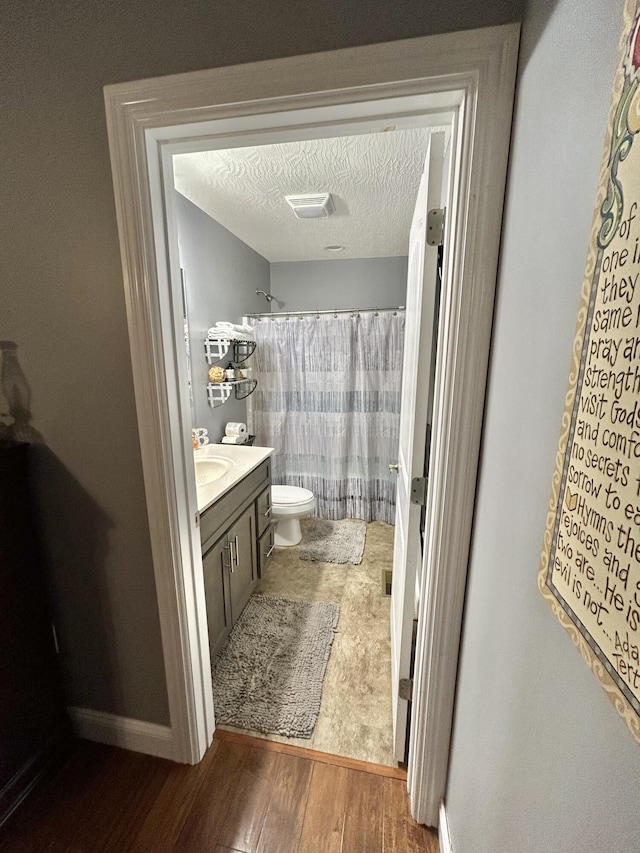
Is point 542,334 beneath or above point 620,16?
beneath

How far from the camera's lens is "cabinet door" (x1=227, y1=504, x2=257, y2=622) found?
1.79m

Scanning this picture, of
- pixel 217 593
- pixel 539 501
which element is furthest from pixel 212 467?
pixel 539 501

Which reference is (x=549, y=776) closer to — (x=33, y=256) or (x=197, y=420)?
(x=33, y=256)

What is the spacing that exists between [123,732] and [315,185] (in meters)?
2.63

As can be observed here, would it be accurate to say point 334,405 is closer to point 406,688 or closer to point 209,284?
point 209,284

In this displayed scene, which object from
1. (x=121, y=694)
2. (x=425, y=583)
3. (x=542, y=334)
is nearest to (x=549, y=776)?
(x=425, y=583)

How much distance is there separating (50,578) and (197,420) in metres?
1.23

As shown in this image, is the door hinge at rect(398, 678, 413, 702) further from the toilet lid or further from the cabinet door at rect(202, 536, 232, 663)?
the toilet lid

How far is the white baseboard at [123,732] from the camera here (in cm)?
126

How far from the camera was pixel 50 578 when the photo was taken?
1204mm

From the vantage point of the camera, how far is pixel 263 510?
2.22 m

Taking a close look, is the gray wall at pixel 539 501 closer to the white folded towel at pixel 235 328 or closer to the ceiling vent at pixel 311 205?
the ceiling vent at pixel 311 205

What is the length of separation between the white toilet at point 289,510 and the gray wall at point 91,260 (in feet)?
4.40

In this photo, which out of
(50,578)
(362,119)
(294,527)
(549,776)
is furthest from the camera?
(294,527)
